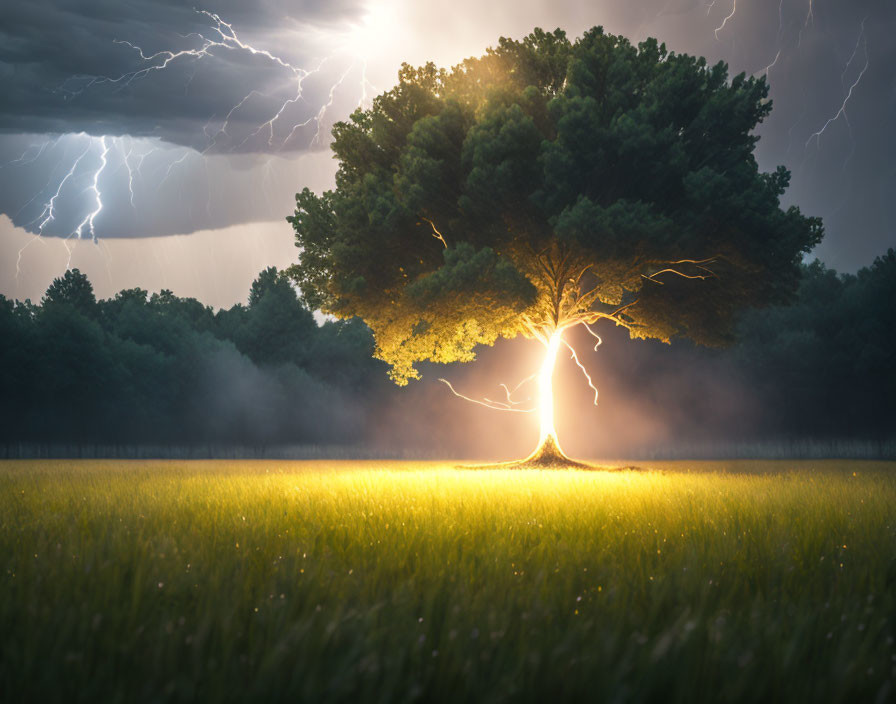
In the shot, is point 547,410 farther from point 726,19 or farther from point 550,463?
point 726,19

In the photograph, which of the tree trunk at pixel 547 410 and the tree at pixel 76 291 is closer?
the tree trunk at pixel 547 410

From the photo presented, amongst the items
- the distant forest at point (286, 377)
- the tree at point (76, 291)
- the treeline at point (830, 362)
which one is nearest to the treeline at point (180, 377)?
the distant forest at point (286, 377)

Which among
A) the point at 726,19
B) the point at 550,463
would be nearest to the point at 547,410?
the point at 550,463

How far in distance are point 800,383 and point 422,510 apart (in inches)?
1764

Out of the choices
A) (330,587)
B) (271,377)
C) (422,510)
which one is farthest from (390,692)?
(271,377)

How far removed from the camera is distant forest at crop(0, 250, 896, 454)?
43.7 meters

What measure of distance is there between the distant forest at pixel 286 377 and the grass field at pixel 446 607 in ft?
139

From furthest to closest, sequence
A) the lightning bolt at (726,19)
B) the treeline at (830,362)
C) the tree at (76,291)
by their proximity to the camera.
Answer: the tree at (76,291) → the treeline at (830,362) → the lightning bolt at (726,19)

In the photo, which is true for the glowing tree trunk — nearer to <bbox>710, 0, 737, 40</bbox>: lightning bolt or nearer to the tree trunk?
the tree trunk

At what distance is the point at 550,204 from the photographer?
20125 millimetres

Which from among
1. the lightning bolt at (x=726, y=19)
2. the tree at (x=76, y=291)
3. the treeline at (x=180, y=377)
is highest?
the lightning bolt at (x=726, y=19)

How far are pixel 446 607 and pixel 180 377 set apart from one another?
5440 cm

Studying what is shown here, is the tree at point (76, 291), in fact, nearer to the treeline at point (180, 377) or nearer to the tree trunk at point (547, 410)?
the treeline at point (180, 377)

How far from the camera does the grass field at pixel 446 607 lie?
6.29ft
